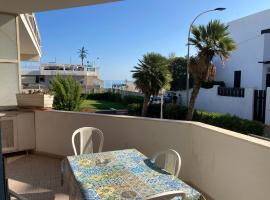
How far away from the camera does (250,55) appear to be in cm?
1919

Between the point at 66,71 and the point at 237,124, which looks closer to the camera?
the point at 237,124

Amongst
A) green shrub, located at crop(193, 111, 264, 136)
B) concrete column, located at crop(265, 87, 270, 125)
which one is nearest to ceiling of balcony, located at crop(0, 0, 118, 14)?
green shrub, located at crop(193, 111, 264, 136)

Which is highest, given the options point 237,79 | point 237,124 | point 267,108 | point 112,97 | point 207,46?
point 207,46

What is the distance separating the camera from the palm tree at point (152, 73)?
1594cm

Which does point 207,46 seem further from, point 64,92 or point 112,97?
point 112,97

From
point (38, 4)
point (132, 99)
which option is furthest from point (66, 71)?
point (38, 4)

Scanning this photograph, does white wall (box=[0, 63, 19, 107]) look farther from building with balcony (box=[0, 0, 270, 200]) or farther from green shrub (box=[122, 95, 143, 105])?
green shrub (box=[122, 95, 143, 105])

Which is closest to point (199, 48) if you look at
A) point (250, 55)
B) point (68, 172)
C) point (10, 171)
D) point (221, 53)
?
point (221, 53)

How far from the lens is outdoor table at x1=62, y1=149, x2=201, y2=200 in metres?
1.88

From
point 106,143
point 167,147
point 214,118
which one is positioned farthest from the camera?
point 214,118

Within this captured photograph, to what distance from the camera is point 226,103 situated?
18.0 meters

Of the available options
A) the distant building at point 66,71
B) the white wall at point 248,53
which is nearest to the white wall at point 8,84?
the white wall at point 248,53

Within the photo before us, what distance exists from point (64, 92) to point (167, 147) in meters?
4.38

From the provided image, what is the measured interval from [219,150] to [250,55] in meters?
17.9
